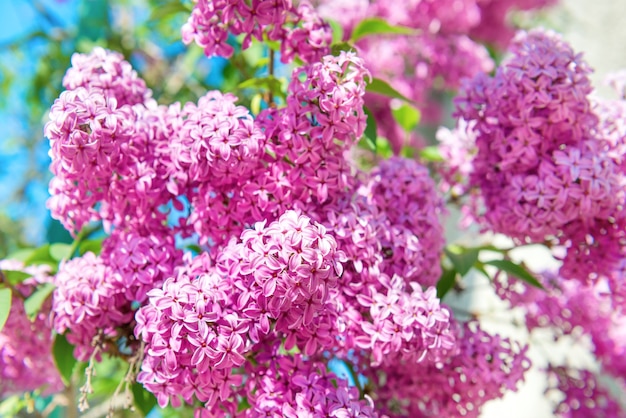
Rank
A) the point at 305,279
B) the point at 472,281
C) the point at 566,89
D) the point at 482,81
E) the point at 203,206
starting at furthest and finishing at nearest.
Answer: the point at 472,281, the point at 482,81, the point at 566,89, the point at 203,206, the point at 305,279

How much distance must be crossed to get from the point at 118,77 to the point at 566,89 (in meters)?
0.79

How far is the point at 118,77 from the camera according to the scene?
1.14 metres

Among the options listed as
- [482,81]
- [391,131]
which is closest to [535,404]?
[391,131]

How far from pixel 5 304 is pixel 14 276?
0.16 metres

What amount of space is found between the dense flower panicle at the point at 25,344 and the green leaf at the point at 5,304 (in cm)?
10

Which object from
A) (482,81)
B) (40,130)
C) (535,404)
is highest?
(482,81)

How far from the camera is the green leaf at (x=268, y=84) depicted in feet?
3.83

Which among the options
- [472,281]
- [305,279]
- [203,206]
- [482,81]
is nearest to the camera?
[305,279]

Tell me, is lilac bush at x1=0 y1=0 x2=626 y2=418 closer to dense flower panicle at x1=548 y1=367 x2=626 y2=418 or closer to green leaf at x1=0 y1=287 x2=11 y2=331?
green leaf at x1=0 y1=287 x2=11 y2=331

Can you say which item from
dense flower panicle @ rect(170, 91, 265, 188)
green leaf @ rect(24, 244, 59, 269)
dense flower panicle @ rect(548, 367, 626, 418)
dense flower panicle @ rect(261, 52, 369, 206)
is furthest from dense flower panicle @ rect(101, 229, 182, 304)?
dense flower panicle @ rect(548, 367, 626, 418)

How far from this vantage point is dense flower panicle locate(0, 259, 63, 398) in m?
→ 1.20

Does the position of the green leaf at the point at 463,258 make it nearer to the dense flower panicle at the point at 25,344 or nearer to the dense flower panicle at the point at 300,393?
the dense flower panicle at the point at 300,393

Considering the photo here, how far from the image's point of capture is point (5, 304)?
41.9 inches

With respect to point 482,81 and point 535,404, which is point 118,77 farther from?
point 535,404
